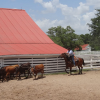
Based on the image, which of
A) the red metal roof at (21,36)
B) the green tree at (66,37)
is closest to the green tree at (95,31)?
the green tree at (66,37)

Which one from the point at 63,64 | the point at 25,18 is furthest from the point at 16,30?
the point at 63,64

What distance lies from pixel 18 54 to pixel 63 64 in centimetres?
390

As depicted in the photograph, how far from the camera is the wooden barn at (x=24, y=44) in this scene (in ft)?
45.9

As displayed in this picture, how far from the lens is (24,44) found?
16047 millimetres

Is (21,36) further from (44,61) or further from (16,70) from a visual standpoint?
(16,70)

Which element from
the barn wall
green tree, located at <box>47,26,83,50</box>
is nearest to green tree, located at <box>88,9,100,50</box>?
green tree, located at <box>47,26,83,50</box>

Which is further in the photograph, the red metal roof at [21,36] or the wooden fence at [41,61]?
the red metal roof at [21,36]

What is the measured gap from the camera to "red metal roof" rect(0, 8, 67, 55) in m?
14.7

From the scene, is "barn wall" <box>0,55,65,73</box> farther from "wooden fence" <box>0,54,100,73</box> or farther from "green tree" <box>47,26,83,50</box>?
"green tree" <box>47,26,83,50</box>

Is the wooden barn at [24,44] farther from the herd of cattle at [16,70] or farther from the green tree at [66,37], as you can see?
the green tree at [66,37]

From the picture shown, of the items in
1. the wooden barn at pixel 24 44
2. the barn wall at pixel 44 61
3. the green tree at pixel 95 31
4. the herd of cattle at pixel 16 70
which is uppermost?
the green tree at pixel 95 31

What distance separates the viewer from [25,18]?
65.2 ft

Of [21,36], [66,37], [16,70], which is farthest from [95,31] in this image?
[16,70]

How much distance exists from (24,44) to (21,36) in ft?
4.16
